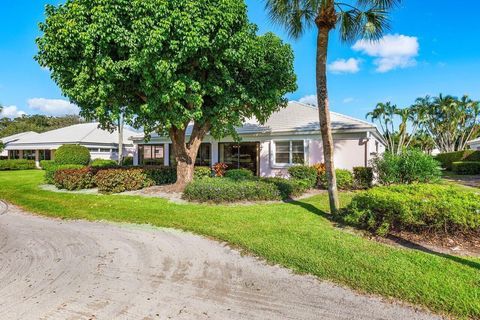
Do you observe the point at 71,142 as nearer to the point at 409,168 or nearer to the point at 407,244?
the point at 409,168

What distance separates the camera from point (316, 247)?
5.32 m

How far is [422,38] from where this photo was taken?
12.8 m

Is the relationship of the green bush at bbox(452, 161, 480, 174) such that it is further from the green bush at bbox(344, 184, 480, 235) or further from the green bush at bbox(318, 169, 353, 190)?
the green bush at bbox(344, 184, 480, 235)

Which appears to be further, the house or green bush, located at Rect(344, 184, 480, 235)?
the house

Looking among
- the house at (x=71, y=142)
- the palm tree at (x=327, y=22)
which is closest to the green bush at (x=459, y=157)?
the palm tree at (x=327, y=22)

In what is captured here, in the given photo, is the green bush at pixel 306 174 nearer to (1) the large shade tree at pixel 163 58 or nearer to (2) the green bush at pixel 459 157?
(1) the large shade tree at pixel 163 58

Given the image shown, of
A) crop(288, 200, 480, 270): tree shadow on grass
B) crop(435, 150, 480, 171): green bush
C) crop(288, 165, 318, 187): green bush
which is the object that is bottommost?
crop(288, 200, 480, 270): tree shadow on grass

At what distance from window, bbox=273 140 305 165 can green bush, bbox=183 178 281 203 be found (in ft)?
18.1

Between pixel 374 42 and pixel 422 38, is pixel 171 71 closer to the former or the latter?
pixel 374 42

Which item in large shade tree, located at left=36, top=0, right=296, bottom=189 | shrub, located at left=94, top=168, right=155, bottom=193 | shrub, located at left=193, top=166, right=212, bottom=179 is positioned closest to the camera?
large shade tree, located at left=36, top=0, right=296, bottom=189

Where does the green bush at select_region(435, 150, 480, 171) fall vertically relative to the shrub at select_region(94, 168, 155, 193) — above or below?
above

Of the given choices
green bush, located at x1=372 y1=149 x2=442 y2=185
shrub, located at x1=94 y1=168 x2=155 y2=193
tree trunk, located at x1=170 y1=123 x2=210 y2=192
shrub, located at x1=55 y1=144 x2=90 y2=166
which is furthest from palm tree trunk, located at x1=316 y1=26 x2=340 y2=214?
shrub, located at x1=55 y1=144 x2=90 y2=166

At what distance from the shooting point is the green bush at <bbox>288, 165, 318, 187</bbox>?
1321cm

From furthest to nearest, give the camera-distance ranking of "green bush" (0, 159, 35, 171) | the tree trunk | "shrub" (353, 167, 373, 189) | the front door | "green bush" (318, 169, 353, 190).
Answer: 1. "green bush" (0, 159, 35, 171)
2. the front door
3. "shrub" (353, 167, 373, 189)
4. "green bush" (318, 169, 353, 190)
5. the tree trunk
